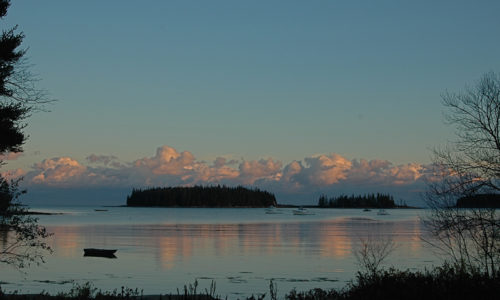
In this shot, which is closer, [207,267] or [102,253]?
[207,267]

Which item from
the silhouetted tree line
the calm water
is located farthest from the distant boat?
the silhouetted tree line

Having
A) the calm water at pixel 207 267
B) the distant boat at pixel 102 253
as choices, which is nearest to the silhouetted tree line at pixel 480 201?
the calm water at pixel 207 267

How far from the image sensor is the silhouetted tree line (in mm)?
28525

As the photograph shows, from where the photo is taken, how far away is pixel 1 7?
87.2 feet

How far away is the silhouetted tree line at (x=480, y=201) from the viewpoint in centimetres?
2852

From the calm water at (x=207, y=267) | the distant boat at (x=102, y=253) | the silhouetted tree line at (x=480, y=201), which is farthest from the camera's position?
the distant boat at (x=102, y=253)

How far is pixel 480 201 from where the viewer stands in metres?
29.2

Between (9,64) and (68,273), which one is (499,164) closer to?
(9,64)

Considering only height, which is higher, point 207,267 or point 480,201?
point 480,201

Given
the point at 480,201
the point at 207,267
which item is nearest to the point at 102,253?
the point at 207,267

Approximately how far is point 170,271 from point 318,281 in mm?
14260

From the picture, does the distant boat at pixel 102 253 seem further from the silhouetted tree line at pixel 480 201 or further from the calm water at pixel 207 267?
the silhouetted tree line at pixel 480 201

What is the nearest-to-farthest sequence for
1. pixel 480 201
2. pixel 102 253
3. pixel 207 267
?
pixel 480 201 < pixel 207 267 < pixel 102 253

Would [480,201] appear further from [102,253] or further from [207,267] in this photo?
[102,253]
